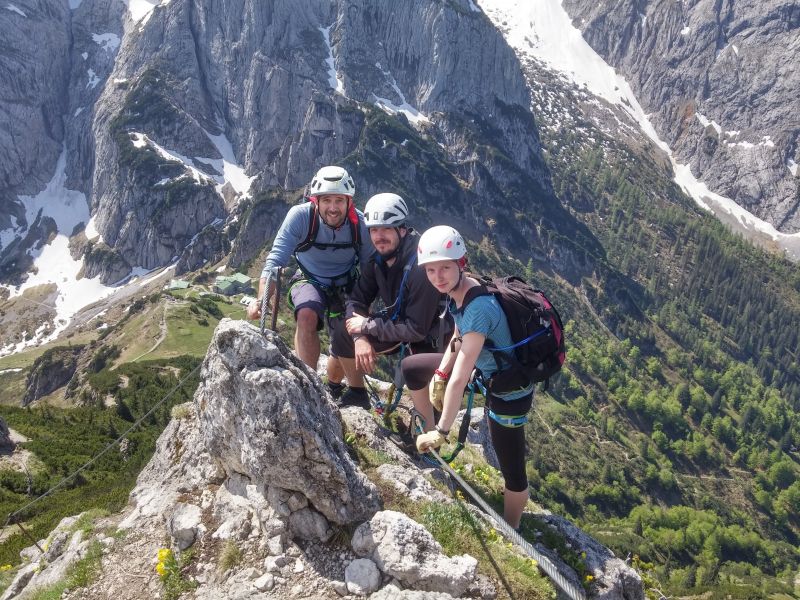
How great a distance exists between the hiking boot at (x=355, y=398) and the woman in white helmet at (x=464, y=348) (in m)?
3.22

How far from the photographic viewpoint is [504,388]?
27.9 ft

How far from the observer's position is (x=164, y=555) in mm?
8281

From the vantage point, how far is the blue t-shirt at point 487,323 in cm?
767

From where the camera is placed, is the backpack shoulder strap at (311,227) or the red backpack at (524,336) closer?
the red backpack at (524,336)

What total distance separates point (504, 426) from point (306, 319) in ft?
15.0

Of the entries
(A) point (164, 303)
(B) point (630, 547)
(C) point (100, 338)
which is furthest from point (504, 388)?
(C) point (100, 338)

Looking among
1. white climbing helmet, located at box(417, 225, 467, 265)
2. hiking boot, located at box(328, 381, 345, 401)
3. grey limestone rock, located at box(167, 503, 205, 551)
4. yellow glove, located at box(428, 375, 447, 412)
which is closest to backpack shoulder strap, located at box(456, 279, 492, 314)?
white climbing helmet, located at box(417, 225, 467, 265)

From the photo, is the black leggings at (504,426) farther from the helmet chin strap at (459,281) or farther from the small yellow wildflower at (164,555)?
the small yellow wildflower at (164,555)

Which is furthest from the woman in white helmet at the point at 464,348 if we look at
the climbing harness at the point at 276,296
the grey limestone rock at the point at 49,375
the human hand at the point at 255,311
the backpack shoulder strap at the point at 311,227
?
the grey limestone rock at the point at 49,375

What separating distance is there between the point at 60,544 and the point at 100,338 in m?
134

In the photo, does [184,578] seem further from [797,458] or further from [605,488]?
[797,458]

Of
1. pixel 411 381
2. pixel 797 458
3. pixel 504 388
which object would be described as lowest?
pixel 797 458

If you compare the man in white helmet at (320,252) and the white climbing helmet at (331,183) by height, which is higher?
the white climbing helmet at (331,183)

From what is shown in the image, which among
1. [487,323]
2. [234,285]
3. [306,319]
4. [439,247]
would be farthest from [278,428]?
[234,285]
